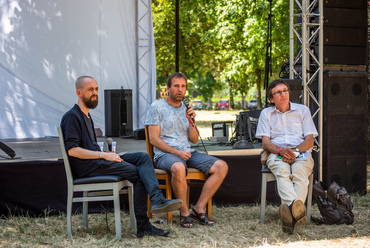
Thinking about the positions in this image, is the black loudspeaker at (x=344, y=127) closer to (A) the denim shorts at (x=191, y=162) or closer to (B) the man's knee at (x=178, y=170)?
(A) the denim shorts at (x=191, y=162)

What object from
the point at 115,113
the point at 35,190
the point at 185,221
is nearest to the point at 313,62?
the point at 185,221

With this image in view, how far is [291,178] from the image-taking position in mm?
3760

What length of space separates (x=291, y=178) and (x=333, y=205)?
441 mm

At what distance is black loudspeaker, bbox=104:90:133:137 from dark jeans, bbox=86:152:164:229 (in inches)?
192

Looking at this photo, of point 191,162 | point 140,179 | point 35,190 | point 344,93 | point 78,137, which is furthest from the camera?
point 344,93

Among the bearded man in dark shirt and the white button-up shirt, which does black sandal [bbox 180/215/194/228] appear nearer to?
the bearded man in dark shirt

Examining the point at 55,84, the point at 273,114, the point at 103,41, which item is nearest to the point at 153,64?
the point at 103,41

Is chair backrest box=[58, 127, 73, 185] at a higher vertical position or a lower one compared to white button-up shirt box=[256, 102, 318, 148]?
lower

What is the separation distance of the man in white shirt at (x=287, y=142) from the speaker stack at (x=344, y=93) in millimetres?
894

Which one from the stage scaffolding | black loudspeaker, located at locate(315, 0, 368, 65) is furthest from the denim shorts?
black loudspeaker, located at locate(315, 0, 368, 65)

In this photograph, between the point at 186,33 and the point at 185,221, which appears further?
the point at 186,33

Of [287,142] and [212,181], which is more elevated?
[287,142]

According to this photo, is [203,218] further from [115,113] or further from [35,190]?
[115,113]

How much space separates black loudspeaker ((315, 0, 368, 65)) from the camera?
15.7 ft
